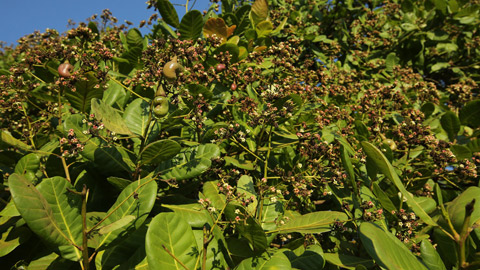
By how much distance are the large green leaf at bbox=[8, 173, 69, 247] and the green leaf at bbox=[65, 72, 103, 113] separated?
0.83 m

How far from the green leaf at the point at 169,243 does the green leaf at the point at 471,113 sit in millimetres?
2920

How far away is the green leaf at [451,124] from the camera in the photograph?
272 cm

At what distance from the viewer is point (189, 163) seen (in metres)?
1.70

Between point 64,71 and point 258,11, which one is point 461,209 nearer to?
point 64,71

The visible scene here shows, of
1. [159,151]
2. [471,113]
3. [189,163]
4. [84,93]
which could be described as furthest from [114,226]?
[471,113]

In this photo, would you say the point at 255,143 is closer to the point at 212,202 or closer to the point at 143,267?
the point at 212,202

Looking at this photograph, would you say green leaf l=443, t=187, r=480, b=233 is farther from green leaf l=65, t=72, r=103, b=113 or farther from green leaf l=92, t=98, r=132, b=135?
green leaf l=65, t=72, r=103, b=113

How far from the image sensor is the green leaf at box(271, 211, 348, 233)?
5.11ft

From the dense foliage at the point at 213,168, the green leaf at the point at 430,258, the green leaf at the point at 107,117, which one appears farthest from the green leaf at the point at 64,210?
the green leaf at the point at 430,258

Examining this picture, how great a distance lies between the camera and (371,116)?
8.19ft

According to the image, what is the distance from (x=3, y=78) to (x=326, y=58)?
3.29 metres

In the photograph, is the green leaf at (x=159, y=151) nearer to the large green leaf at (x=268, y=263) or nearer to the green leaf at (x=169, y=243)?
the green leaf at (x=169, y=243)

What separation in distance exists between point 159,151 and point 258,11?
7.21 feet

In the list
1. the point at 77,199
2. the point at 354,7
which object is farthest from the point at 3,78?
the point at 354,7
